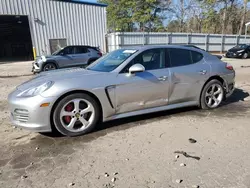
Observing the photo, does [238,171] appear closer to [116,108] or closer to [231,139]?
[231,139]

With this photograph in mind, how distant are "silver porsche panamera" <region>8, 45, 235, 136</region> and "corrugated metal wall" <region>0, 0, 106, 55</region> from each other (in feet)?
57.1

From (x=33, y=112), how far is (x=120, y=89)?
4.67 ft

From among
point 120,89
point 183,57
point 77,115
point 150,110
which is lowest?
point 150,110

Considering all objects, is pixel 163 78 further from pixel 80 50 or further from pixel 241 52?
pixel 241 52

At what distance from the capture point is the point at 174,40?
77.8 ft

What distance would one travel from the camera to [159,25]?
124 ft

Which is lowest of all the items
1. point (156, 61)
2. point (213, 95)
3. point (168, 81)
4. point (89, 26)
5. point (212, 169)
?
point (212, 169)

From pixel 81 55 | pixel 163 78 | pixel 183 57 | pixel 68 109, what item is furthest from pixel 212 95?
pixel 81 55

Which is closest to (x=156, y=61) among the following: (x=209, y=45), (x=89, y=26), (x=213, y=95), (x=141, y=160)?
(x=213, y=95)

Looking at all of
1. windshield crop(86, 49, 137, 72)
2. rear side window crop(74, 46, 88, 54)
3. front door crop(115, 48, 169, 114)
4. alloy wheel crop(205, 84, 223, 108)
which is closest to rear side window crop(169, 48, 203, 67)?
front door crop(115, 48, 169, 114)

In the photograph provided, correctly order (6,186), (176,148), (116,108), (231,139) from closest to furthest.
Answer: (6,186) < (176,148) < (231,139) < (116,108)

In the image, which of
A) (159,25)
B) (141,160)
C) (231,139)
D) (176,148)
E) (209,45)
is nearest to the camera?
(141,160)

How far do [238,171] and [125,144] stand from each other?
1.52 metres

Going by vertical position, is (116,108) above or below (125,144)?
above
